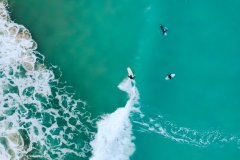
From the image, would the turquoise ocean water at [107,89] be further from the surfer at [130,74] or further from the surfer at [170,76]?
the surfer at [130,74]

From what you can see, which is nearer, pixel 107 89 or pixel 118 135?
pixel 107 89

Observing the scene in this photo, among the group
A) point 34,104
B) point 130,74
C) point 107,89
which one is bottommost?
point 34,104

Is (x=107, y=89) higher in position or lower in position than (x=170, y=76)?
lower

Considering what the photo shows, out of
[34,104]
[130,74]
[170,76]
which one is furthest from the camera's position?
[34,104]

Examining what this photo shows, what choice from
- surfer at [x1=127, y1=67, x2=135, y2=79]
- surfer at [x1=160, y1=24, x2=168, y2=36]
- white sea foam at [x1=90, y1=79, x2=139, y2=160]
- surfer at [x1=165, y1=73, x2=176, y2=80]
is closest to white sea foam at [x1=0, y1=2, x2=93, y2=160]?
white sea foam at [x1=90, y1=79, x2=139, y2=160]

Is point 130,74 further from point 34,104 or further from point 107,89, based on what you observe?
point 34,104

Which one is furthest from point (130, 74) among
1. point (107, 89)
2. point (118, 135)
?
point (118, 135)
